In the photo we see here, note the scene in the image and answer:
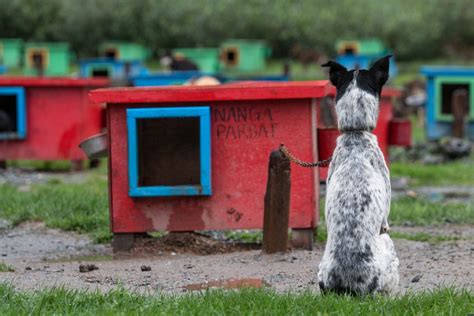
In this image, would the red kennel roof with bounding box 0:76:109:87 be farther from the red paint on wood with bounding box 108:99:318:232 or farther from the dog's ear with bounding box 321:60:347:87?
the dog's ear with bounding box 321:60:347:87

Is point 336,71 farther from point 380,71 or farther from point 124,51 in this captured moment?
point 124,51

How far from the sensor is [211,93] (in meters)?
9.27

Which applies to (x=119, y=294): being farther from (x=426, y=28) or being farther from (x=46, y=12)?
(x=46, y=12)

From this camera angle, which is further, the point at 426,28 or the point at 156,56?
the point at 156,56

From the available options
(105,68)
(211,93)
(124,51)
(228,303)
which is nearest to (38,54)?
(124,51)

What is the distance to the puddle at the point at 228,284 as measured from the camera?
25.4 feet

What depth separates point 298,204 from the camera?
9.45 meters

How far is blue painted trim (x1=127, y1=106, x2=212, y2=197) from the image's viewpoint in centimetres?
922

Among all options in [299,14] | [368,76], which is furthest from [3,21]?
[368,76]

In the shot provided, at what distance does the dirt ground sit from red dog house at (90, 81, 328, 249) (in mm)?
300

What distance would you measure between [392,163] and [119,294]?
11574 mm

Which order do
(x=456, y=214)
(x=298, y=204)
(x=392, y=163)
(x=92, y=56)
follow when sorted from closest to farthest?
(x=298, y=204), (x=456, y=214), (x=392, y=163), (x=92, y=56)

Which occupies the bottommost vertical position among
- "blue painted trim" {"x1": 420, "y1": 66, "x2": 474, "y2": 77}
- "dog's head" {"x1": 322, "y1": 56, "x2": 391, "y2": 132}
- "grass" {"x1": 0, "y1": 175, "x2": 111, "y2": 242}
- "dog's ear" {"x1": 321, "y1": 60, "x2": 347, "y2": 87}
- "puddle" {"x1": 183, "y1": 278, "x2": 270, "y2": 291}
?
"puddle" {"x1": 183, "y1": 278, "x2": 270, "y2": 291}

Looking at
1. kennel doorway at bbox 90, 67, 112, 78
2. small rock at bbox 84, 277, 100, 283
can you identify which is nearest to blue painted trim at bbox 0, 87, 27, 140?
small rock at bbox 84, 277, 100, 283
